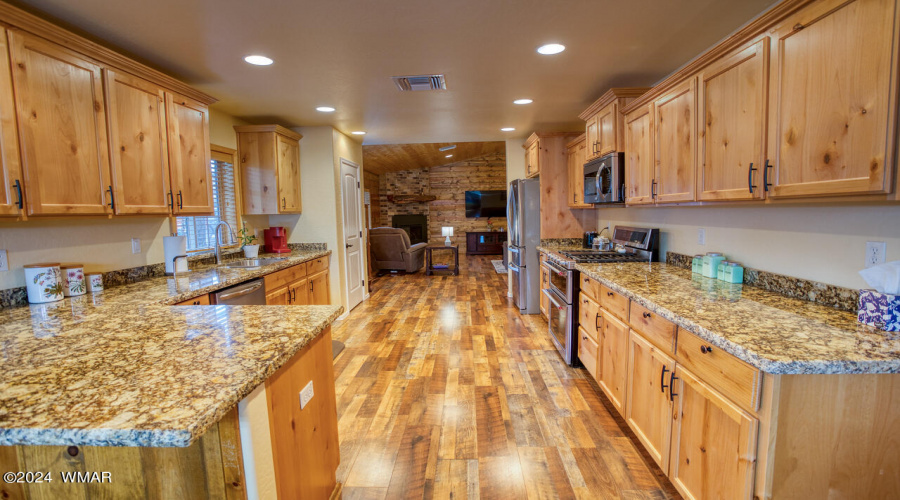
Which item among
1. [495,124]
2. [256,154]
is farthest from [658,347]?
[256,154]

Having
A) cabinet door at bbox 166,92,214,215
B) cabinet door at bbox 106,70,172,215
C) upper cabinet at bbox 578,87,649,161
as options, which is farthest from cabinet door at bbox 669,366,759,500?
cabinet door at bbox 166,92,214,215

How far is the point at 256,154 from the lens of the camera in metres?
4.07

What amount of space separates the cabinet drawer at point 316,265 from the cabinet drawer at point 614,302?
9.12 ft

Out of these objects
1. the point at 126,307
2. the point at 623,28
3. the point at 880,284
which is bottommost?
the point at 126,307

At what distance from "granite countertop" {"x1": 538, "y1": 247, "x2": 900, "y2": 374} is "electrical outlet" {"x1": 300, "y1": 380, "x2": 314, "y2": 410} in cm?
142

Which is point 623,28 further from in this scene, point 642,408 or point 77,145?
point 77,145

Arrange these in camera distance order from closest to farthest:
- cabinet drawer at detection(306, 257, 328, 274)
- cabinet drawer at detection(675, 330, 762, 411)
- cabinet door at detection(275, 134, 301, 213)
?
cabinet drawer at detection(675, 330, 762, 411) < cabinet drawer at detection(306, 257, 328, 274) < cabinet door at detection(275, 134, 301, 213)

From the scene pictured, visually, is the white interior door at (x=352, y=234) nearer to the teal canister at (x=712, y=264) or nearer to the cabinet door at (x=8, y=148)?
the cabinet door at (x=8, y=148)

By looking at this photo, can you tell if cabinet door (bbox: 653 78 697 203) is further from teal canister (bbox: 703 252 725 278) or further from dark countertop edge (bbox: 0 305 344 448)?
dark countertop edge (bbox: 0 305 344 448)

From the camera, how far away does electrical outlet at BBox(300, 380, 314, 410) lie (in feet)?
4.69

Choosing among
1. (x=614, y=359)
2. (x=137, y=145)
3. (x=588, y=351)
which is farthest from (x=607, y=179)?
(x=137, y=145)

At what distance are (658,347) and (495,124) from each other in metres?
3.46

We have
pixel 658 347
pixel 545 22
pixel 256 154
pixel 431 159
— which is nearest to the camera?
pixel 658 347

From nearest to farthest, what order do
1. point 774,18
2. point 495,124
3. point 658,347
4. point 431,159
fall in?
point 774,18, point 658,347, point 495,124, point 431,159
